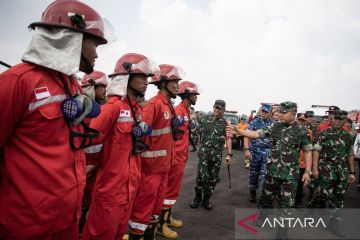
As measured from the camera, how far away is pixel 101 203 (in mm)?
2564

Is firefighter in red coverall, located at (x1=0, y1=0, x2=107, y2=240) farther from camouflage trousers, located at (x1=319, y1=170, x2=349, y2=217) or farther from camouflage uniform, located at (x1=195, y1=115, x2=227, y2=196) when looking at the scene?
camouflage trousers, located at (x1=319, y1=170, x2=349, y2=217)

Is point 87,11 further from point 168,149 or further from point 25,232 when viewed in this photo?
point 168,149

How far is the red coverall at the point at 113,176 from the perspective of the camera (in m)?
2.54

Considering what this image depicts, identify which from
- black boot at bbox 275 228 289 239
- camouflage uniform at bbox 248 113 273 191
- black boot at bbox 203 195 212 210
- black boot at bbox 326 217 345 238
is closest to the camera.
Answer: black boot at bbox 275 228 289 239

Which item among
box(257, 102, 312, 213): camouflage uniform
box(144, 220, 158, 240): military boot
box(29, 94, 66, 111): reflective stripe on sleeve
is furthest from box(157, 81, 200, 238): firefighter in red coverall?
box(29, 94, 66, 111): reflective stripe on sleeve

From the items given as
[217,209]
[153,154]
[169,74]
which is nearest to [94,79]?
[169,74]

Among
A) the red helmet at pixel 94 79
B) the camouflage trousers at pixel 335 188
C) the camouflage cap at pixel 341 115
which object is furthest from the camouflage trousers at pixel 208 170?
the red helmet at pixel 94 79

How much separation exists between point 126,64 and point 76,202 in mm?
1765

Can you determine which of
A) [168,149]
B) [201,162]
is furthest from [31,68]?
[201,162]

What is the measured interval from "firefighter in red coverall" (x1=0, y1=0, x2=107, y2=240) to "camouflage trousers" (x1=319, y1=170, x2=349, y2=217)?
16.9ft

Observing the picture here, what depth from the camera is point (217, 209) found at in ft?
19.8

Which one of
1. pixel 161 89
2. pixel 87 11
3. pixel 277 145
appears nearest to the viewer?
pixel 87 11

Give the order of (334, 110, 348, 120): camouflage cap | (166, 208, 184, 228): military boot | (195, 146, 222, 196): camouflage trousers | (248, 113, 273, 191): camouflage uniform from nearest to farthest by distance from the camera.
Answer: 1. (166, 208, 184, 228): military boot
2. (334, 110, 348, 120): camouflage cap
3. (195, 146, 222, 196): camouflage trousers
4. (248, 113, 273, 191): camouflage uniform

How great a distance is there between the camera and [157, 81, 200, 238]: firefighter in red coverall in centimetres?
462
